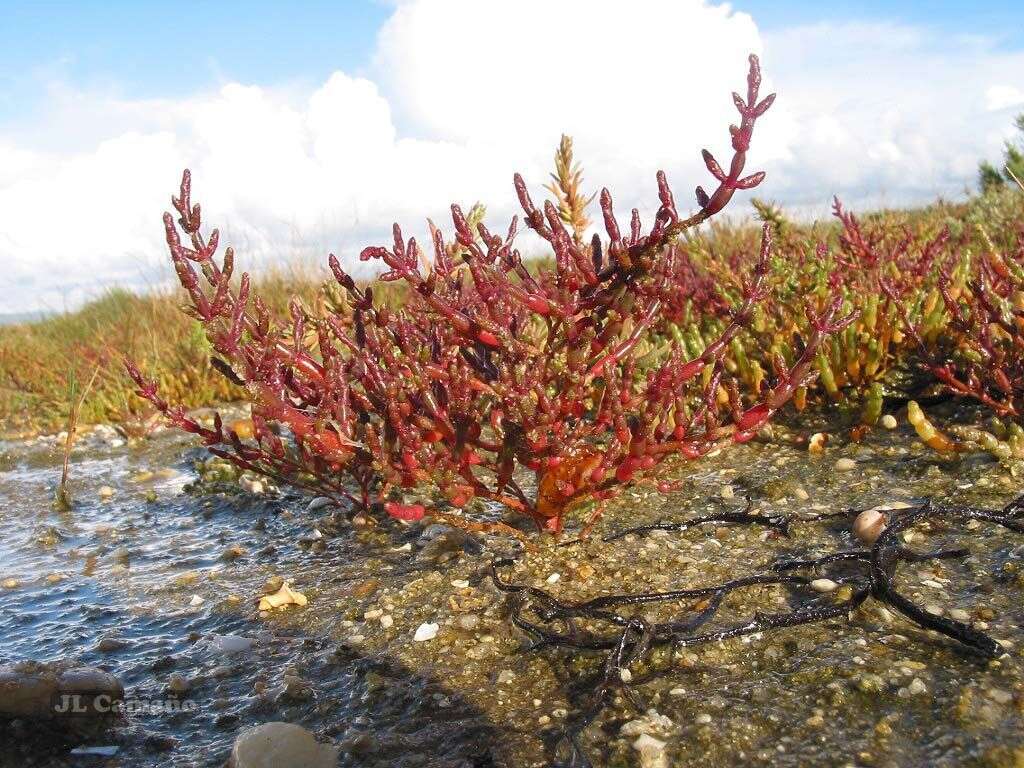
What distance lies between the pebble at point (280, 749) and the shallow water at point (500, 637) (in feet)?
0.28

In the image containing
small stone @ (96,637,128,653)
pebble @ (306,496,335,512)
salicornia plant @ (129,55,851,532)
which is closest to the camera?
→ salicornia plant @ (129,55,851,532)

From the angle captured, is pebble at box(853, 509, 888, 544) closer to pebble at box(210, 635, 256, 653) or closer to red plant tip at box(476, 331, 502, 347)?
red plant tip at box(476, 331, 502, 347)

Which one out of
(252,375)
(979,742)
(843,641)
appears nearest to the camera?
(979,742)

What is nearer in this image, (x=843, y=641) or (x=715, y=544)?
(x=843, y=641)

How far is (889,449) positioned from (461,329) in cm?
232

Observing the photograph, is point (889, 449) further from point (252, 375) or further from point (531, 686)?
point (252, 375)

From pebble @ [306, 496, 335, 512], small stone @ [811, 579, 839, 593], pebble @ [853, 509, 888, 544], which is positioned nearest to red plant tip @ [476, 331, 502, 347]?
small stone @ [811, 579, 839, 593]

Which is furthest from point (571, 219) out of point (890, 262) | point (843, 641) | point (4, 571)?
point (4, 571)

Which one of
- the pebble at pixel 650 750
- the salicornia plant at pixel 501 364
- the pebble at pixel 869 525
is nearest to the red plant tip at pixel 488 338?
the salicornia plant at pixel 501 364

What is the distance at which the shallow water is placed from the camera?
71.5 inches

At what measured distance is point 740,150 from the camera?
179cm

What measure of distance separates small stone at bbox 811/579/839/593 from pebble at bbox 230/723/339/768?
1.45 metres

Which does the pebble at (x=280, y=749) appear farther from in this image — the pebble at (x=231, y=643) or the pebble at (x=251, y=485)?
the pebble at (x=251, y=485)

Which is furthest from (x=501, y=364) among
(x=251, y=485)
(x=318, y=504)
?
(x=251, y=485)
